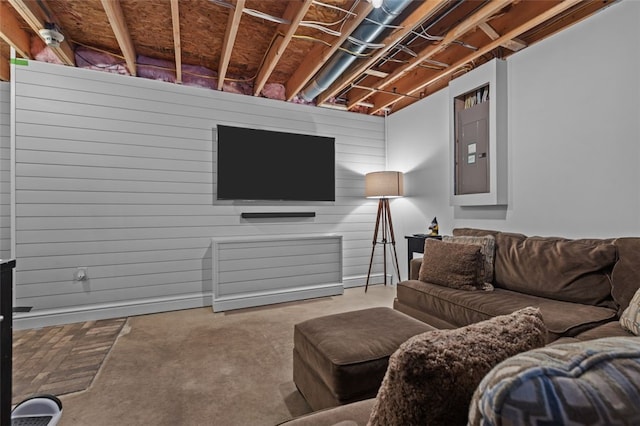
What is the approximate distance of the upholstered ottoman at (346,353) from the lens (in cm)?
138

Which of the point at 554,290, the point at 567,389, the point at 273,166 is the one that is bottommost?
the point at 554,290

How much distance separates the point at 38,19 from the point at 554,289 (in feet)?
14.6

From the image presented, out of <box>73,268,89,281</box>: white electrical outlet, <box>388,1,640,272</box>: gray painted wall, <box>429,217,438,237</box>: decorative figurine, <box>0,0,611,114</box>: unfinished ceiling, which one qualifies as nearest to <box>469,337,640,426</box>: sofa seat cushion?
<box>0,0,611,114</box>: unfinished ceiling

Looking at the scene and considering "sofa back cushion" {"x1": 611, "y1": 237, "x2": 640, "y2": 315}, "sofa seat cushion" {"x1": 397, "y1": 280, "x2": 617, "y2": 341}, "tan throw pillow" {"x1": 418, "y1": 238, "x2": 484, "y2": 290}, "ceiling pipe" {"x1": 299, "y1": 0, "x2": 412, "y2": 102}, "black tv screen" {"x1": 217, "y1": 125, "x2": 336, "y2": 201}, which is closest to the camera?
"sofa seat cushion" {"x1": 397, "y1": 280, "x2": 617, "y2": 341}

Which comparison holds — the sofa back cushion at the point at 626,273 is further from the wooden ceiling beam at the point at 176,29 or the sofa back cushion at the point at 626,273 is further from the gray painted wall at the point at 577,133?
the wooden ceiling beam at the point at 176,29

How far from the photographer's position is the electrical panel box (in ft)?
9.78

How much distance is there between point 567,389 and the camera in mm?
371

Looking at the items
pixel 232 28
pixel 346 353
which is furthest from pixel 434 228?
pixel 232 28

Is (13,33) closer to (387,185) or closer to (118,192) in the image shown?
(118,192)

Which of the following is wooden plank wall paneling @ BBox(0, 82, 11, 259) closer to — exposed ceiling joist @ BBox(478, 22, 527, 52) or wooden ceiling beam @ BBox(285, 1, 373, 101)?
wooden ceiling beam @ BBox(285, 1, 373, 101)

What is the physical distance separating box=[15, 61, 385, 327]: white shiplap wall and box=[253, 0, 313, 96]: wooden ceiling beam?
1.71 feet

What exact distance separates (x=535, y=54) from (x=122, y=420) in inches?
164

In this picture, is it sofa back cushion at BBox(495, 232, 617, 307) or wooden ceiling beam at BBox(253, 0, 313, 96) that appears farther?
wooden ceiling beam at BBox(253, 0, 313, 96)

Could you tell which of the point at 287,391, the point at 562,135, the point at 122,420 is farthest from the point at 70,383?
the point at 562,135
